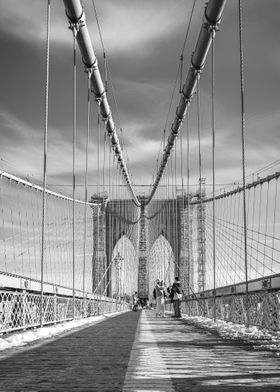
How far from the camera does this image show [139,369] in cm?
408

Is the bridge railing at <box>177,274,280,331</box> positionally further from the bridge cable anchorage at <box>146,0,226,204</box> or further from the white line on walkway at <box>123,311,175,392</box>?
the bridge cable anchorage at <box>146,0,226,204</box>

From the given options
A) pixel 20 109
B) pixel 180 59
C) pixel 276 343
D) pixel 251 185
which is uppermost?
pixel 180 59

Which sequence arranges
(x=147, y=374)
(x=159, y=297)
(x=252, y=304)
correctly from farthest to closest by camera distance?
(x=159, y=297) → (x=252, y=304) → (x=147, y=374)

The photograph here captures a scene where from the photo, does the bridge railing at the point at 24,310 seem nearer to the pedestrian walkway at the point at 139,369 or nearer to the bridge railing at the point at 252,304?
the bridge railing at the point at 252,304

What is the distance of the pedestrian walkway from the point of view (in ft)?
10.9

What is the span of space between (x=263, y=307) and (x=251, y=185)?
18011 millimetres

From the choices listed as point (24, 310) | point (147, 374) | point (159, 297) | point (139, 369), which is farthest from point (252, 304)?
point (159, 297)

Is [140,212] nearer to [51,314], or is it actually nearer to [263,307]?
[51,314]

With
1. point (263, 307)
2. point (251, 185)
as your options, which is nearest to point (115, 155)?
point (251, 185)

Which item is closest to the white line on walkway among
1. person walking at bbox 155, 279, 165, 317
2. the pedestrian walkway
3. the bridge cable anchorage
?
the pedestrian walkway

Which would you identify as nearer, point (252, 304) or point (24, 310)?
point (252, 304)

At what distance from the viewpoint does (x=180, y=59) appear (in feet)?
74.6

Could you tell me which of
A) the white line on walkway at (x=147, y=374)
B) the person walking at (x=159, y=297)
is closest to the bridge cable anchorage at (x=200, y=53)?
the person walking at (x=159, y=297)

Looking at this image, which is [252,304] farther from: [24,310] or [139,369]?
[139,369]
